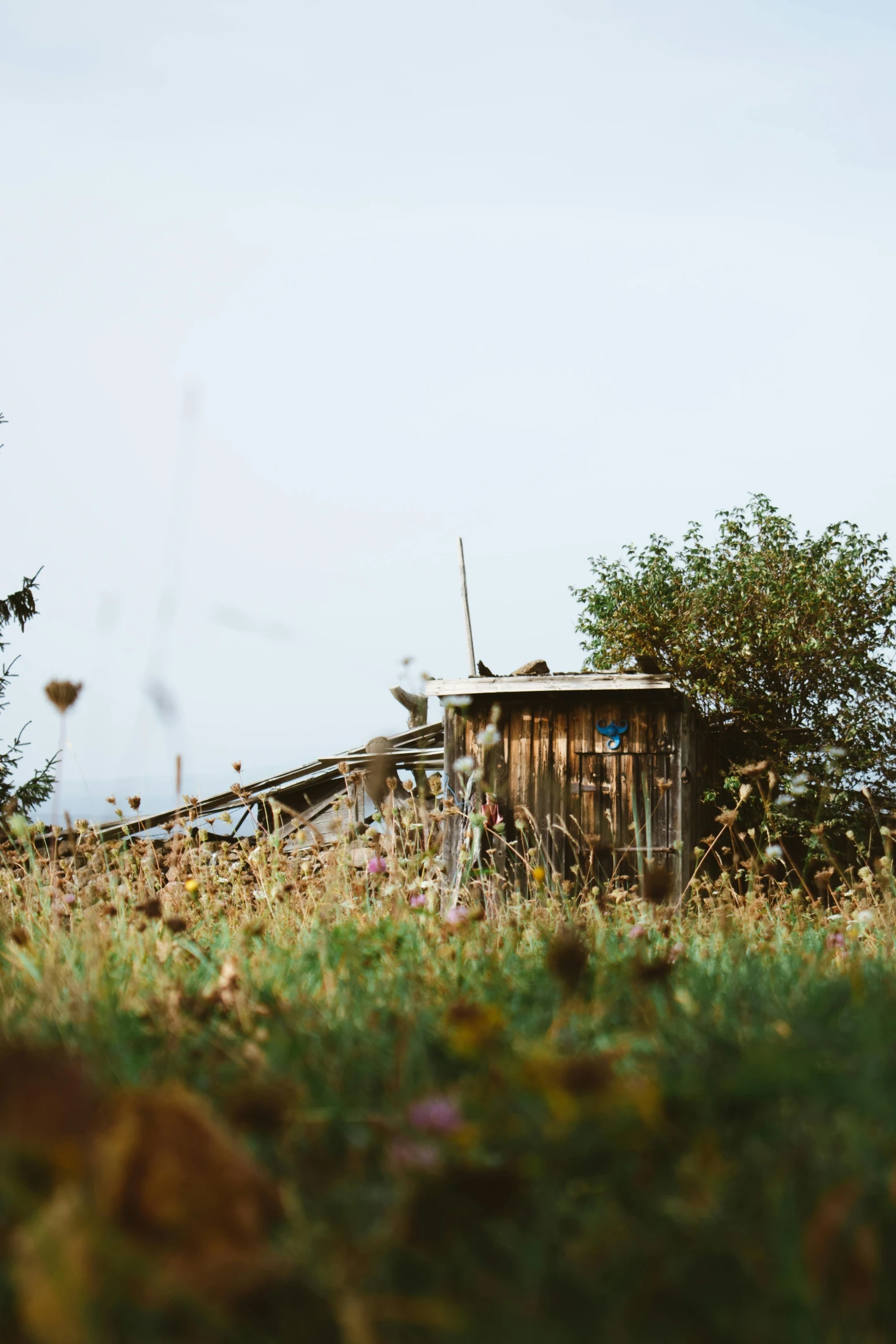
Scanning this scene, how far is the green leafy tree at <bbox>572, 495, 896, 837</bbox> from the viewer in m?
16.1

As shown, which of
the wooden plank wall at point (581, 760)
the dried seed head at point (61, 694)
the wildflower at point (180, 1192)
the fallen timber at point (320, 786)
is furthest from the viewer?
the fallen timber at point (320, 786)

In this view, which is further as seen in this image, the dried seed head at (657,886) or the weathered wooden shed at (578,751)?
the weathered wooden shed at (578,751)

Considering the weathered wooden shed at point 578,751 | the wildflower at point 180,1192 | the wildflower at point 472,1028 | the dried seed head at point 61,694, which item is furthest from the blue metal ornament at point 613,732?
the wildflower at point 180,1192

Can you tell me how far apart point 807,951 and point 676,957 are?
0.58 meters

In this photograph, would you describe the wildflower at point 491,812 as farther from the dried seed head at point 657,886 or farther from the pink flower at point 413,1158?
the pink flower at point 413,1158

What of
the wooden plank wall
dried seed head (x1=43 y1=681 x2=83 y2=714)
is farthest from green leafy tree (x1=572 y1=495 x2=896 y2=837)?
dried seed head (x1=43 y1=681 x2=83 y2=714)

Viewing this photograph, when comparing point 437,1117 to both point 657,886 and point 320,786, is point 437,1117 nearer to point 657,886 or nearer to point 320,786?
point 657,886

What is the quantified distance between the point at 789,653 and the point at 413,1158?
16254mm

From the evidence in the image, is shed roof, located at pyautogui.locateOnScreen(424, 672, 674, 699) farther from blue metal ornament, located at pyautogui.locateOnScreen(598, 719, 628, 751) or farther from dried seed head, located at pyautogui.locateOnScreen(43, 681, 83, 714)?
dried seed head, located at pyautogui.locateOnScreen(43, 681, 83, 714)

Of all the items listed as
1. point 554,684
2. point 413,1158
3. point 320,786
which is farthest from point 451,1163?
point 320,786

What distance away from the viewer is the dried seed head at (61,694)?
2715 mm

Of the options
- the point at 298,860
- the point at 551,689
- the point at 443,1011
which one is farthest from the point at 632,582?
the point at 443,1011

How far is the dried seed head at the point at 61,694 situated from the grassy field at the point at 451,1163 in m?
0.81

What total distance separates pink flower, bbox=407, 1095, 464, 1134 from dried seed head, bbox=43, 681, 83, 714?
1.83 m
